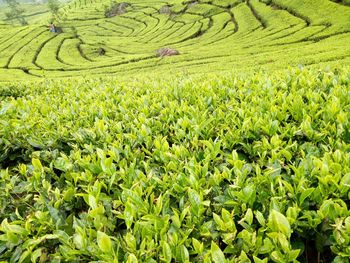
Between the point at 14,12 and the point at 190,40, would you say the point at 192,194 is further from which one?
the point at 14,12

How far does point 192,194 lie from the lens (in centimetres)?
239

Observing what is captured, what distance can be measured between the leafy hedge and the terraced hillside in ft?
62.3

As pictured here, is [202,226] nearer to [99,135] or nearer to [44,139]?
[99,135]

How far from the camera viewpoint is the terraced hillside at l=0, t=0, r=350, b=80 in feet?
96.7

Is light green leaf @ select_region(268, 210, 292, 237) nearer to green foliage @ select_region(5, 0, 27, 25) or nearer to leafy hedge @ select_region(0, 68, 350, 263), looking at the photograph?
leafy hedge @ select_region(0, 68, 350, 263)

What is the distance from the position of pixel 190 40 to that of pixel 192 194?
168 ft

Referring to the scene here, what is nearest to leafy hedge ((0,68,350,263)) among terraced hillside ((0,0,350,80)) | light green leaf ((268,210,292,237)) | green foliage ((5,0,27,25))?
light green leaf ((268,210,292,237))

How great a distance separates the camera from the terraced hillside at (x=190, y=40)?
96.7ft

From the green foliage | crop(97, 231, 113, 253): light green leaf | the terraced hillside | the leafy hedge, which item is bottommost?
the terraced hillside

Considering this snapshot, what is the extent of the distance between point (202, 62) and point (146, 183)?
30451mm

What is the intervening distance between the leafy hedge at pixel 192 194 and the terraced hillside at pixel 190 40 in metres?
19.0

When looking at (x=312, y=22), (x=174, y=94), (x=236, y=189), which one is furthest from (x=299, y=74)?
(x=312, y=22)

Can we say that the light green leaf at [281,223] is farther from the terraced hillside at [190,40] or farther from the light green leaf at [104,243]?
the terraced hillside at [190,40]

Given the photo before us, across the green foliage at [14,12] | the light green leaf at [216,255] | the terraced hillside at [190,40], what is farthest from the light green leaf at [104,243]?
the green foliage at [14,12]
